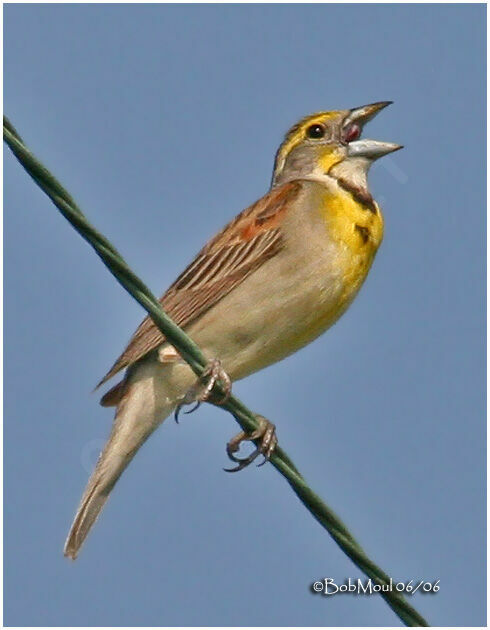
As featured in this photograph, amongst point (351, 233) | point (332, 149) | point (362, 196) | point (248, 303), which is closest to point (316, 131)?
point (332, 149)

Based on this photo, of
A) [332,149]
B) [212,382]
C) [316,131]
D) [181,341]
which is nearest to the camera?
[181,341]

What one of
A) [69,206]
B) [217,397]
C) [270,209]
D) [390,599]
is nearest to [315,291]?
[270,209]

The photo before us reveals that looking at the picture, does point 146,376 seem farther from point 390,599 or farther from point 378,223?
point 390,599

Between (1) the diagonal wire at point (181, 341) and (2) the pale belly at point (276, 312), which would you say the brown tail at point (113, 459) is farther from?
(1) the diagonal wire at point (181, 341)

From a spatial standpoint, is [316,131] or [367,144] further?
[316,131]

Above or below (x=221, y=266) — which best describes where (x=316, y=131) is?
above

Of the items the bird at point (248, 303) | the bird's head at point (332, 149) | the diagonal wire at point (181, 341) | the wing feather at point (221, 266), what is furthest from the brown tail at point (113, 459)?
the bird's head at point (332, 149)

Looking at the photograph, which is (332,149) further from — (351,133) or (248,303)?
(248,303)
